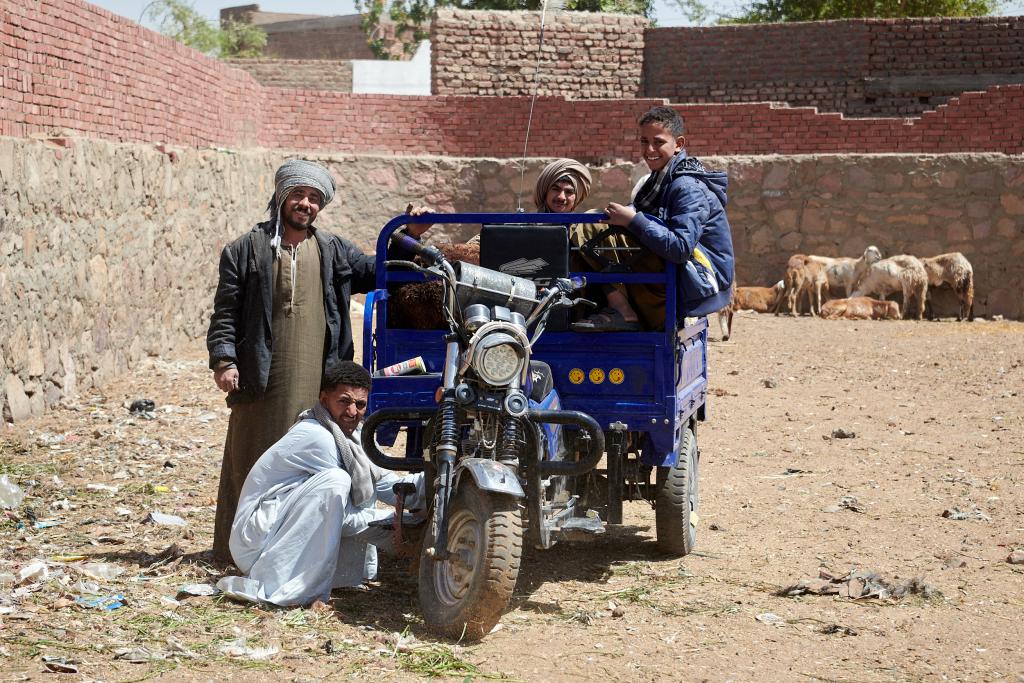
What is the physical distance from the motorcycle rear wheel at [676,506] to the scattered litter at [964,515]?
1515 millimetres

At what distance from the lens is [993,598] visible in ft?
16.2

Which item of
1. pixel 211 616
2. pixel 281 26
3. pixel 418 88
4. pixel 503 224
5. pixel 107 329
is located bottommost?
pixel 211 616

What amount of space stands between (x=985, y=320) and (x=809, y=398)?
6.65 m

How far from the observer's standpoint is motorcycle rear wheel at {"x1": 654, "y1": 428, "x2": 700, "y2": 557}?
215 inches

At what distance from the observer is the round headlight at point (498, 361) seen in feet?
14.1

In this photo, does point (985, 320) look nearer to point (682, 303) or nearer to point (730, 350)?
point (730, 350)

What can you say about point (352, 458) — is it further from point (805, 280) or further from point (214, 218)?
point (805, 280)

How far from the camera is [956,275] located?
15562 mm

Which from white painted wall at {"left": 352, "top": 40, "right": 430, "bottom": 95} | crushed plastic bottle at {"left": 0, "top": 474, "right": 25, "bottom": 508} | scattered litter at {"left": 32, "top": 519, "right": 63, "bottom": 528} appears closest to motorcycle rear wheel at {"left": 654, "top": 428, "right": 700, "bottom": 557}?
scattered litter at {"left": 32, "top": 519, "right": 63, "bottom": 528}

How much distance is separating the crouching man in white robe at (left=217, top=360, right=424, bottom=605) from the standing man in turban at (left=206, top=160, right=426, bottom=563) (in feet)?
1.12

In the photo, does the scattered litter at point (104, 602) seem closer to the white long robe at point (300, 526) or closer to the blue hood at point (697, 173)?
the white long robe at point (300, 526)

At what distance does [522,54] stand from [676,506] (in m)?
14.7

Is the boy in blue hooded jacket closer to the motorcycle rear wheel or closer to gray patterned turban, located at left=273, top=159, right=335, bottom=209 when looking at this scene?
the motorcycle rear wheel

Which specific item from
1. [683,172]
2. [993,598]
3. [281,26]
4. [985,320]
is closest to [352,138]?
[985,320]
